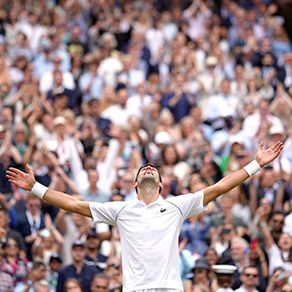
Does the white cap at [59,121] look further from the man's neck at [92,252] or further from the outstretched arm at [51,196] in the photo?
the outstretched arm at [51,196]

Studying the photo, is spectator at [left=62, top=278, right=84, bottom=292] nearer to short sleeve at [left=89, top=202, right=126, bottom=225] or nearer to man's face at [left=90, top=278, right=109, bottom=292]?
man's face at [left=90, top=278, right=109, bottom=292]

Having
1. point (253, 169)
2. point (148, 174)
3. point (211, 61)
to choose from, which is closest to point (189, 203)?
point (148, 174)

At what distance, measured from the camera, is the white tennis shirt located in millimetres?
12070

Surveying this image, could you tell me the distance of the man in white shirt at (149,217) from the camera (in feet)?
39.6

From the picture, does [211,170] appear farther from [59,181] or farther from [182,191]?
[59,181]

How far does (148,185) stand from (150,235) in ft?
1.54

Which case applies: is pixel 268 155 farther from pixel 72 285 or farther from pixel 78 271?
pixel 78 271

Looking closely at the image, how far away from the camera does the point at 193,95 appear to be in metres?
23.7

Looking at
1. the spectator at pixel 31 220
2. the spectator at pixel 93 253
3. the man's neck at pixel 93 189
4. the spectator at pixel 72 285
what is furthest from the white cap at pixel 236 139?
the spectator at pixel 72 285

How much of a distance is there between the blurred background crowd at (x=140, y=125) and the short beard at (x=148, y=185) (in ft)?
10.8

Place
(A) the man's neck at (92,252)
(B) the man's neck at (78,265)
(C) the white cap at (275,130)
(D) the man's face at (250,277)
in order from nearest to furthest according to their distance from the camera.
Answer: (D) the man's face at (250,277), (B) the man's neck at (78,265), (A) the man's neck at (92,252), (C) the white cap at (275,130)

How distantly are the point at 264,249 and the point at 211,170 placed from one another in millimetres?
2333

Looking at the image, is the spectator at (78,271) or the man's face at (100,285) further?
the spectator at (78,271)

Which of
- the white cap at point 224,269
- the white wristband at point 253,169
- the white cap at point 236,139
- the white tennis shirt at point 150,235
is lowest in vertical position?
the white tennis shirt at point 150,235
